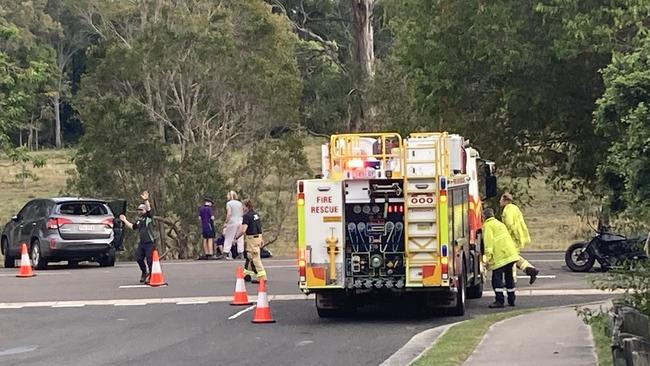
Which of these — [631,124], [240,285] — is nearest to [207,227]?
[240,285]

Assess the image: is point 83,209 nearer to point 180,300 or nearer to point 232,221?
point 232,221

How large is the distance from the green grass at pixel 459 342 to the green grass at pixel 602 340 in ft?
4.39

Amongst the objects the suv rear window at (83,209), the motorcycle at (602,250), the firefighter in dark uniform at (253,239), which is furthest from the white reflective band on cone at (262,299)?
the suv rear window at (83,209)

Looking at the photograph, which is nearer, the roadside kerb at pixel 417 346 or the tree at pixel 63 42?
the roadside kerb at pixel 417 346

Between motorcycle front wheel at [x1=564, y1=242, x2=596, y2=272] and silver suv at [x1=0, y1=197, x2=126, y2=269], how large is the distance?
10.7 meters

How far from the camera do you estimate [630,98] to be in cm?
1135

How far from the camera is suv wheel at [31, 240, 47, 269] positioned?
27.3 meters

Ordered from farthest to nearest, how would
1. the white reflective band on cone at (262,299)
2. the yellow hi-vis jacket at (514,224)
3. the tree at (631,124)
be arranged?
1. the yellow hi-vis jacket at (514,224)
2. the white reflective band on cone at (262,299)
3. the tree at (631,124)

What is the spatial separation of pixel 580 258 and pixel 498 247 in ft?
20.3

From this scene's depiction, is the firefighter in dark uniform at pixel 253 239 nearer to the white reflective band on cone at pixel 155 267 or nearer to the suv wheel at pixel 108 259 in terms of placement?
the white reflective band on cone at pixel 155 267

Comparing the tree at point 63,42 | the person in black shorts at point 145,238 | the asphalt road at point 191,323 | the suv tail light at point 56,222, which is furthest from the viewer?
the tree at point 63,42

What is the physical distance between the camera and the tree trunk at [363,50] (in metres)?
43.0

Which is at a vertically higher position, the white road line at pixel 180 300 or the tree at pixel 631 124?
the tree at pixel 631 124

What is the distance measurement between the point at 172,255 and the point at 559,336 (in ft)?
78.6
